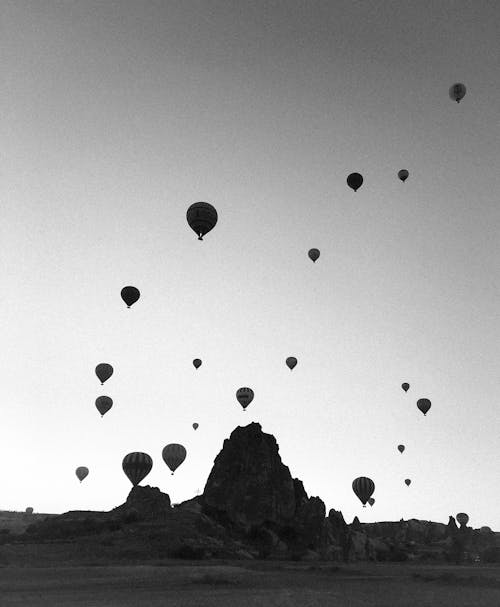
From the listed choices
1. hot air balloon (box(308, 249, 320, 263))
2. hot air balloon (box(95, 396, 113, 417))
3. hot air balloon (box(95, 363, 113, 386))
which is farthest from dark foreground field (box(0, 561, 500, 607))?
hot air balloon (box(308, 249, 320, 263))

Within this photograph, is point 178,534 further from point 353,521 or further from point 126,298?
point 353,521

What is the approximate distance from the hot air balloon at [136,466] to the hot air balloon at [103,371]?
51.3 feet

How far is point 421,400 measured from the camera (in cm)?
7212

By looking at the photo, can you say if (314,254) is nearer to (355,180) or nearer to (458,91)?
(355,180)

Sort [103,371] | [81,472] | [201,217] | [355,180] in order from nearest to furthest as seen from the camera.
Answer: [201,217] → [355,180] → [103,371] → [81,472]

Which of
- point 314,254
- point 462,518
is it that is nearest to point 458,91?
point 314,254

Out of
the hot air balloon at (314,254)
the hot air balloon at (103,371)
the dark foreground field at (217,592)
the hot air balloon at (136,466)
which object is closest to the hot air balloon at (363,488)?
the hot air balloon at (136,466)

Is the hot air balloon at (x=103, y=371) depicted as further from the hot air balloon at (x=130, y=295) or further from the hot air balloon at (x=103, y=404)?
the hot air balloon at (x=130, y=295)

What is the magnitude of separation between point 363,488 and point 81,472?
46.0 m

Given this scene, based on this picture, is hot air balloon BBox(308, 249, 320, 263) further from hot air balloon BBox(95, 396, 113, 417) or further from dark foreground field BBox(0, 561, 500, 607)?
dark foreground field BBox(0, 561, 500, 607)

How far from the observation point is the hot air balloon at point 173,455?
77.9 metres

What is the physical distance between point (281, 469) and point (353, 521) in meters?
44.0

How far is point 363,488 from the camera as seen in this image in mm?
80438

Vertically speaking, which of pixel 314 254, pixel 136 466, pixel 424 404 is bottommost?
pixel 136 466
